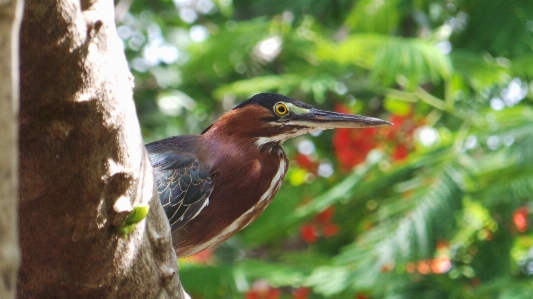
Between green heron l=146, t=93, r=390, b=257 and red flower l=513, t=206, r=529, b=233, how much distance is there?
263 centimetres

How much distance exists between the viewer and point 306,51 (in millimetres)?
6309

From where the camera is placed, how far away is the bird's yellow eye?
11.6 ft

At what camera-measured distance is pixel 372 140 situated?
5898 mm

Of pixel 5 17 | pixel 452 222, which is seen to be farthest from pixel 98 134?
pixel 452 222

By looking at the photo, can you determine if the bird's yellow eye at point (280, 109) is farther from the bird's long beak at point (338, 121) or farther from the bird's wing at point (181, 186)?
the bird's wing at point (181, 186)

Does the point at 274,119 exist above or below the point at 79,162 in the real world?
below

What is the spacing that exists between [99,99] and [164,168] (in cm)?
176

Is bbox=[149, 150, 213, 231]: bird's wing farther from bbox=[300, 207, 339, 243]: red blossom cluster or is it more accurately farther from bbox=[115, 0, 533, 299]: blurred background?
bbox=[300, 207, 339, 243]: red blossom cluster

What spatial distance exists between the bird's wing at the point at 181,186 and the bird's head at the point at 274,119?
0.74ft

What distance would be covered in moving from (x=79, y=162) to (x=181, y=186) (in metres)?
1.58

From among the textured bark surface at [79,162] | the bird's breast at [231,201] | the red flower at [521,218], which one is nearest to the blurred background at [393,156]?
the red flower at [521,218]

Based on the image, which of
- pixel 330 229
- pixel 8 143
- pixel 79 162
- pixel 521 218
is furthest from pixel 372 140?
pixel 8 143

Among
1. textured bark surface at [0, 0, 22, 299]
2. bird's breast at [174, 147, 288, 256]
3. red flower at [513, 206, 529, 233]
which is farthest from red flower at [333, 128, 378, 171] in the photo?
textured bark surface at [0, 0, 22, 299]

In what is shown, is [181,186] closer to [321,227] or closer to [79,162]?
[79,162]
